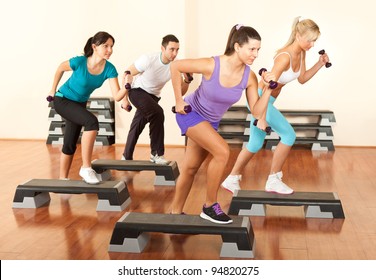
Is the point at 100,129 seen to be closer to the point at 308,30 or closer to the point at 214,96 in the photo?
the point at 308,30

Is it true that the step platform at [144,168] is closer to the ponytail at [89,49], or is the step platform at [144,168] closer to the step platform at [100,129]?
the ponytail at [89,49]

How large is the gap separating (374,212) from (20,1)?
16.9ft

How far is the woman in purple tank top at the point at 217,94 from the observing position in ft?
9.93

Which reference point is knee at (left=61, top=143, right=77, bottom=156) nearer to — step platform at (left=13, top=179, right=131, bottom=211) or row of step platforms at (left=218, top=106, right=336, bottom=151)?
step platform at (left=13, top=179, right=131, bottom=211)

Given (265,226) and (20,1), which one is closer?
(265,226)

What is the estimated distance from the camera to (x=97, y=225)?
3531mm

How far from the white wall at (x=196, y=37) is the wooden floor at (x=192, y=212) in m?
1.31

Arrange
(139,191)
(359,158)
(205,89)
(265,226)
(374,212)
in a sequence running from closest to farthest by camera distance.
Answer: (205,89) < (265,226) < (374,212) < (139,191) < (359,158)

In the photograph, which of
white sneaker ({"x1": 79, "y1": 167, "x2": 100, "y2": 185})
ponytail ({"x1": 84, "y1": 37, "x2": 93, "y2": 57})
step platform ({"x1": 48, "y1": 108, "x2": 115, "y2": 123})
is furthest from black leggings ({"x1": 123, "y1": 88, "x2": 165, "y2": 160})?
step platform ({"x1": 48, "y1": 108, "x2": 115, "y2": 123})

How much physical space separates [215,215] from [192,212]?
789 millimetres

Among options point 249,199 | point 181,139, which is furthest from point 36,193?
point 181,139

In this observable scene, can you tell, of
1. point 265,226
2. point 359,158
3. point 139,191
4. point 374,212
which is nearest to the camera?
point 265,226

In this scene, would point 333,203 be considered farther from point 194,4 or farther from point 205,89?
point 194,4

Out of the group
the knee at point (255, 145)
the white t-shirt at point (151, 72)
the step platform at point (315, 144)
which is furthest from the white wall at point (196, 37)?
the knee at point (255, 145)
